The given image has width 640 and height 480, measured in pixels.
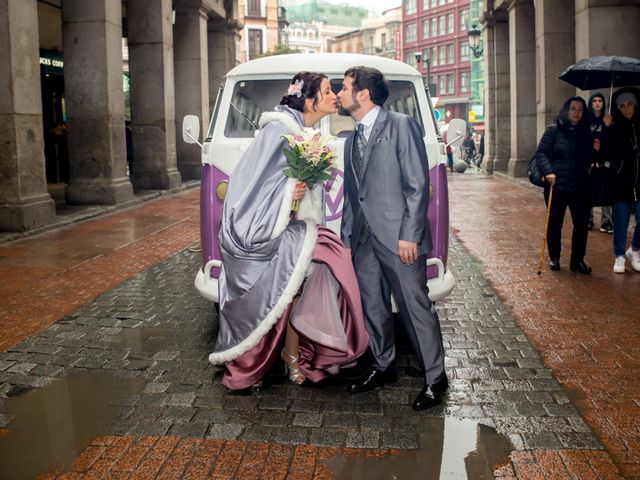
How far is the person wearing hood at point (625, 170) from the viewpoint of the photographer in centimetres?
816

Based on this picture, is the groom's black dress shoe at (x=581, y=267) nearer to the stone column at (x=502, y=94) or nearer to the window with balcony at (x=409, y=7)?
the stone column at (x=502, y=94)

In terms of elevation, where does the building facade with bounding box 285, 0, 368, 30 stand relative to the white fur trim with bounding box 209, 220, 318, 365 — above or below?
above

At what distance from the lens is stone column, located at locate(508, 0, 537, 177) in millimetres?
22156

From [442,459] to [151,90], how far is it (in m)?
16.3

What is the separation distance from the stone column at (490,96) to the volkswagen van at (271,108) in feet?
68.0

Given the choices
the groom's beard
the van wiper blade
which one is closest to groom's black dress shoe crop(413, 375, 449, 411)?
the groom's beard

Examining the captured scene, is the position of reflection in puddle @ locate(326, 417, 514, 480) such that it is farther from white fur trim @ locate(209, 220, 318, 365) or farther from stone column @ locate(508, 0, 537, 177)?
stone column @ locate(508, 0, 537, 177)

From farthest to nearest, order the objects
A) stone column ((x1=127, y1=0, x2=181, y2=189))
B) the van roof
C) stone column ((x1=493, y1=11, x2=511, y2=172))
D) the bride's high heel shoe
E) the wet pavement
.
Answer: stone column ((x1=493, y1=11, x2=511, y2=172)), stone column ((x1=127, y1=0, x2=181, y2=189)), the van roof, the bride's high heel shoe, the wet pavement

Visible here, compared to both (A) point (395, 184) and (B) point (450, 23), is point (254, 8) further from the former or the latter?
(A) point (395, 184)

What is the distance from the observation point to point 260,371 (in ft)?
15.1

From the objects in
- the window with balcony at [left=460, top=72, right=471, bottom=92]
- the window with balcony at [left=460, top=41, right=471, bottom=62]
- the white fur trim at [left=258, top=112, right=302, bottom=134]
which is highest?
the window with balcony at [left=460, top=41, right=471, bottom=62]

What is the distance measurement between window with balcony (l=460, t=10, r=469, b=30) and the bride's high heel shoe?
277 ft

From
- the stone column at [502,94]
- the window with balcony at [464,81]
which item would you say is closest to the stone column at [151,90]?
the stone column at [502,94]

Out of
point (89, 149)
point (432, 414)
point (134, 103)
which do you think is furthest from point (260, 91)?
point (134, 103)
